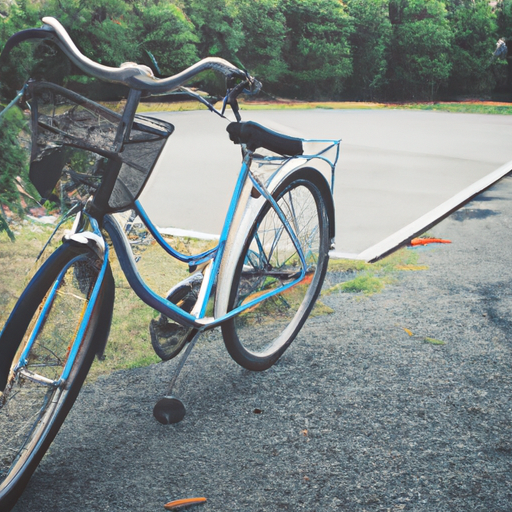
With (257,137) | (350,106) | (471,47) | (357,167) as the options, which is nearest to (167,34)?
(357,167)

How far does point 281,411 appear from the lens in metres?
3.14

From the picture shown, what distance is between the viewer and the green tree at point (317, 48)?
10836 millimetres

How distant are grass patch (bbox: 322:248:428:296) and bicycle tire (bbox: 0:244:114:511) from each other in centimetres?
243

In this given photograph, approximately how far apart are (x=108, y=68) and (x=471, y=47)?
17.2 metres

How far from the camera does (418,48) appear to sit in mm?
15859

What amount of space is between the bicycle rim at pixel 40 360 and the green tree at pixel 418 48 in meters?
13.5

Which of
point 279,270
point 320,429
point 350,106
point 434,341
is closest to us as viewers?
point 320,429

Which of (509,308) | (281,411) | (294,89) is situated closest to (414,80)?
(294,89)

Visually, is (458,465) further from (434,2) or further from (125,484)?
(434,2)

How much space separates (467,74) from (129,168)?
17.4 meters

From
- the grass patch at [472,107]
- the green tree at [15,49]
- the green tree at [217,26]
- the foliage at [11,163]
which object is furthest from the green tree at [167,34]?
the grass patch at [472,107]

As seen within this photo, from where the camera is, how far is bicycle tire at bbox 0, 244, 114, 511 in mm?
2334

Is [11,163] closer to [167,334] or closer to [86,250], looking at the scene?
[167,334]

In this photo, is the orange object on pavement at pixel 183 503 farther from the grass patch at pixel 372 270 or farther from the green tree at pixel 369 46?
the green tree at pixel 369 46
